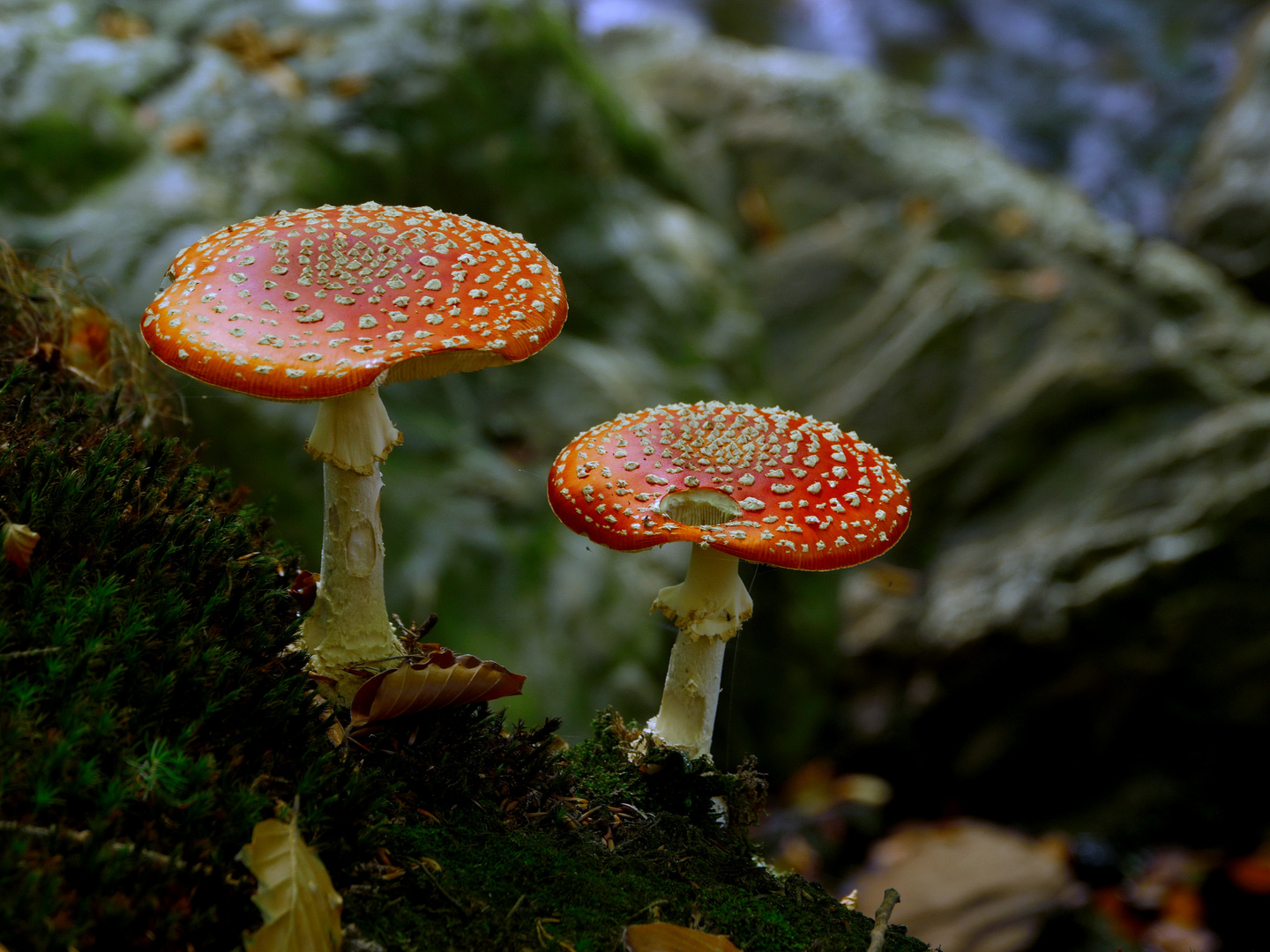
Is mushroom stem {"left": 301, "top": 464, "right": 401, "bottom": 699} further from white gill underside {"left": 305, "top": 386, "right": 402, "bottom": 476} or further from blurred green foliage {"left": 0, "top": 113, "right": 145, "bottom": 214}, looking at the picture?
blurred green foliage {"left": 0, "top": 113, "right": 145, "bottom": 214}

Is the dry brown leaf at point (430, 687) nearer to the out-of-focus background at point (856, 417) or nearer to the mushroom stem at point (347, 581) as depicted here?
the mushroom stem at point (347, 581)

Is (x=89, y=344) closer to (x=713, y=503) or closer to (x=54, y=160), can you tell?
(x=713, y=503)

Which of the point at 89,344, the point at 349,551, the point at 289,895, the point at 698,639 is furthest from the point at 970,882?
the point at 89,344

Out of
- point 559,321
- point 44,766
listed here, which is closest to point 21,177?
point 559,321

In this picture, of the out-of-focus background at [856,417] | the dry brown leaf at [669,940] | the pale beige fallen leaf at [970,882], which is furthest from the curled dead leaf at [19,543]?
the pale beige fallen leaf at [970,882]

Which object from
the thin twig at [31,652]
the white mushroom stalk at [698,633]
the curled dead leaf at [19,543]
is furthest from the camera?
the white mushroom stalk at [698,633]

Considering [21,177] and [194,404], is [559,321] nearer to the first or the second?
[194,404]

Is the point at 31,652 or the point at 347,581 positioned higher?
the point at 31,652
